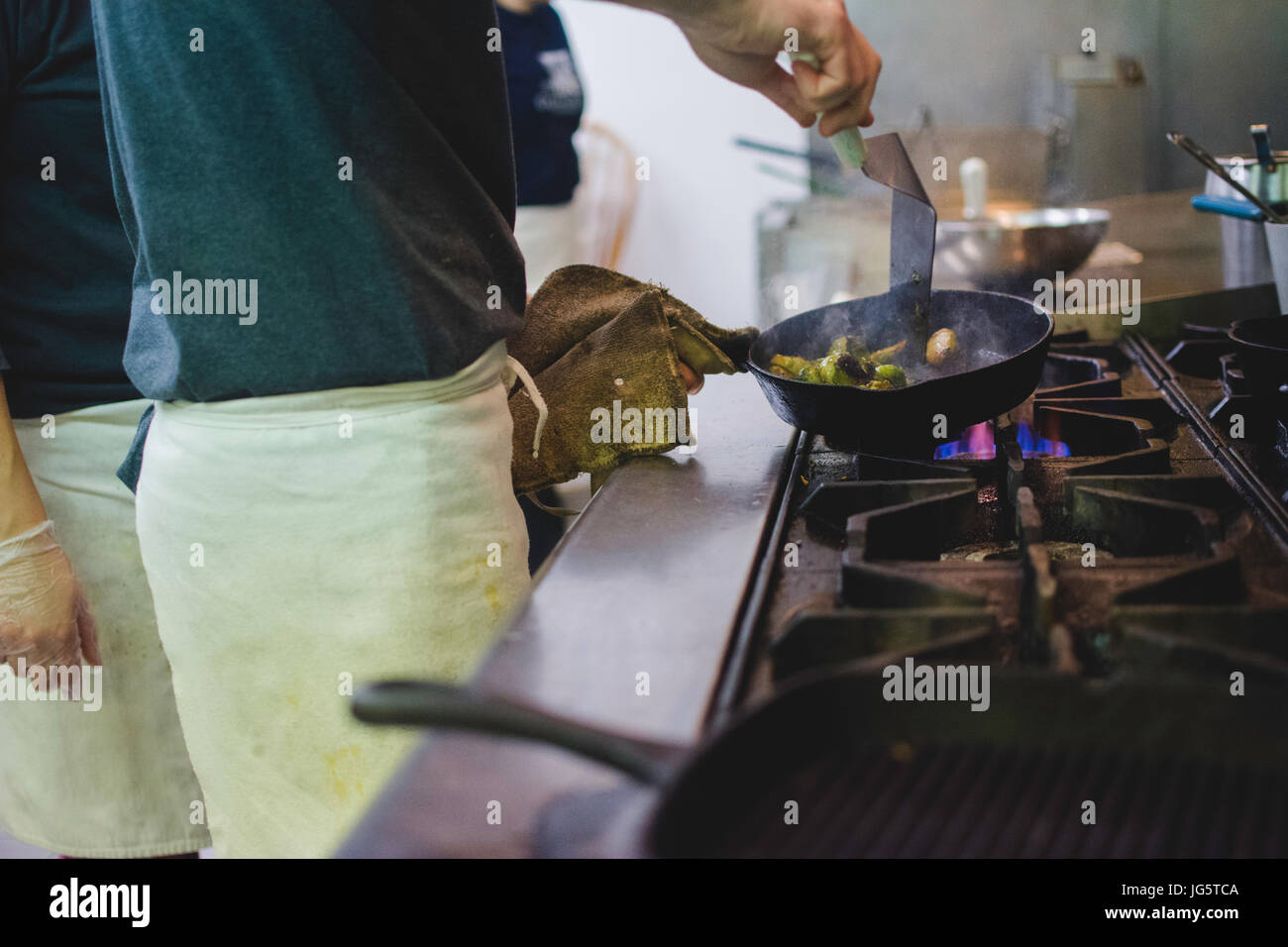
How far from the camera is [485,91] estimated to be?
1.21 metres

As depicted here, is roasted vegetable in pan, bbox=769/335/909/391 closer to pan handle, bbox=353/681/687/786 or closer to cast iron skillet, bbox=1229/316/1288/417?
cast iron skillet, bbox=1229/316/1288/417

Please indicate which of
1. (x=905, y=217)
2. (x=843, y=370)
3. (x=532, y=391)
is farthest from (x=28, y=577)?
(x=905, y=217)

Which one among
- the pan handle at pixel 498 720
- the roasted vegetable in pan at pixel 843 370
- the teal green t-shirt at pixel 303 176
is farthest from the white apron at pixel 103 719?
the pan handle at pixel 498 720

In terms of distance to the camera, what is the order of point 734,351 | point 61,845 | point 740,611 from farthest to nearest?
point 61,845 → point 734,351 → point 740,611

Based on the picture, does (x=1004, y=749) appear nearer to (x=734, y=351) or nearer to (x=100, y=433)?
(x=734, y=351)

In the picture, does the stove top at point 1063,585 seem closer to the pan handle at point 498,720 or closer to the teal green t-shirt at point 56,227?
the pan handle at point 498,720

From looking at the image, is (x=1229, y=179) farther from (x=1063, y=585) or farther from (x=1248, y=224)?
(x=1063, y=585)

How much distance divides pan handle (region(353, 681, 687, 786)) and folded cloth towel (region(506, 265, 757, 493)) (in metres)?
0.75

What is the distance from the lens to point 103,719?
172 centimetres

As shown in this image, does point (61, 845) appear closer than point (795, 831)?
No
